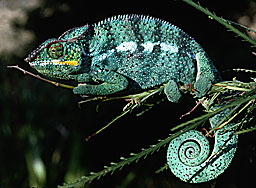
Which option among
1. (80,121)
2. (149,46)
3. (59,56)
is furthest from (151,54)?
(80,121)

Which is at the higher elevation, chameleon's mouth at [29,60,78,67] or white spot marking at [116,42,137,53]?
white spot marking at [116,42,137,53]

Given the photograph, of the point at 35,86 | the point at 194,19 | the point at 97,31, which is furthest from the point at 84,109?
the point at 97,31

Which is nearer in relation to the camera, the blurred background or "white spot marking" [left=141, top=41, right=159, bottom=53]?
"white spot marking" [left=141, top=41, right=159, bottom=53]

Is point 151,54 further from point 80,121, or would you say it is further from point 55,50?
point 80,121

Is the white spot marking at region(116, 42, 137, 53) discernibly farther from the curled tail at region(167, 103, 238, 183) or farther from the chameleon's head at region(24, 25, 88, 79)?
the curled tail at region(167, 103, 238, 183)

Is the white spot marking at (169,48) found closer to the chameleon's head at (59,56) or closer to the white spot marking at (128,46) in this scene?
the white spot marking at (128,46)

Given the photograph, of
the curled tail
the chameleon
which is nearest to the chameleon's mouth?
the chameleon
